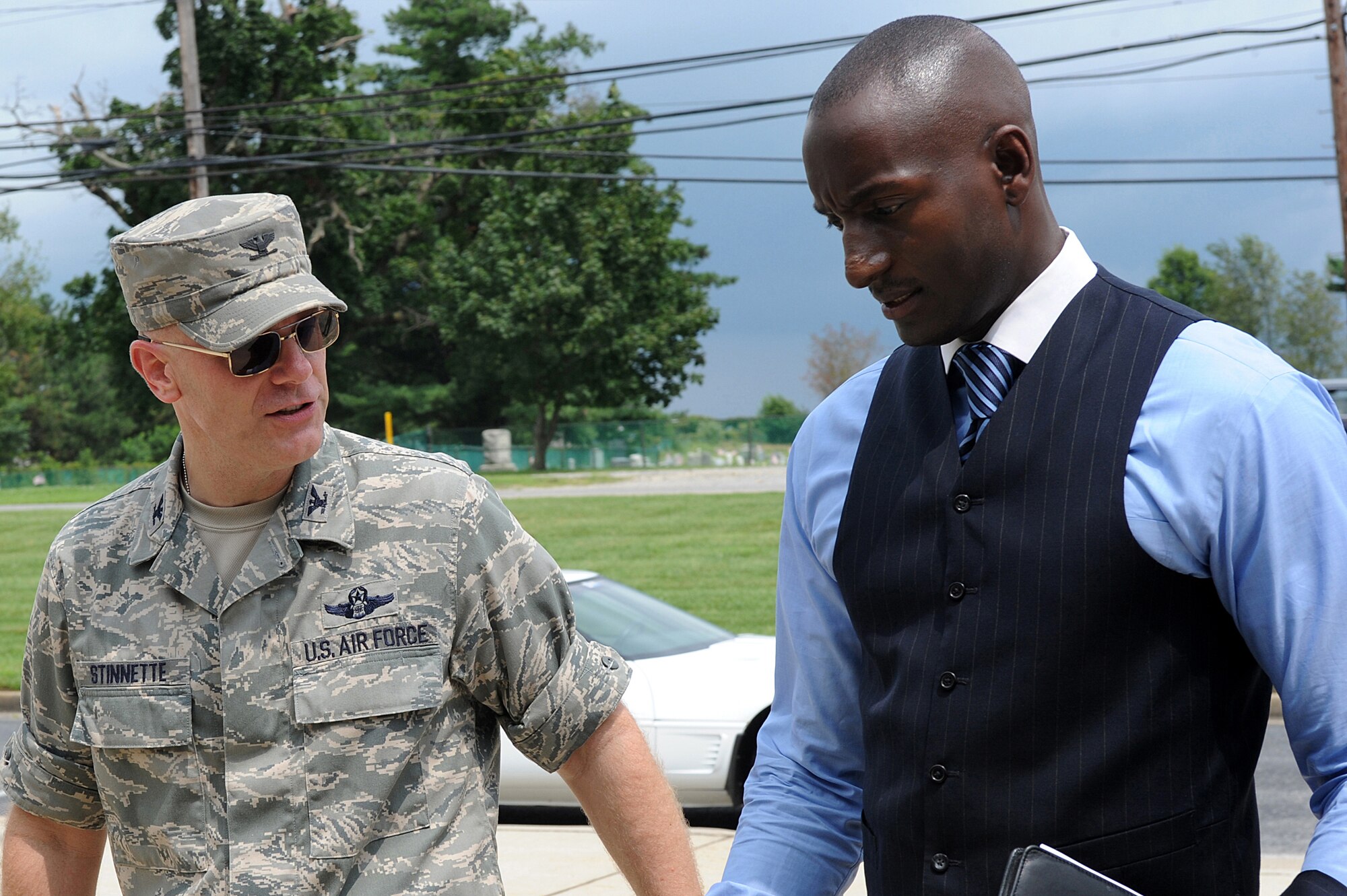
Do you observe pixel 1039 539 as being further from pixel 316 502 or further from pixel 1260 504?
pixel 316 502

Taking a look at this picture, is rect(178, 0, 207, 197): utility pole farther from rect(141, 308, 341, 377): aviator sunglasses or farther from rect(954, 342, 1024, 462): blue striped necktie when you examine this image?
rect(954, 342, 1024, 462): blue striped necktie

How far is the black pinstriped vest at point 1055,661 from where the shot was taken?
153 centimetres

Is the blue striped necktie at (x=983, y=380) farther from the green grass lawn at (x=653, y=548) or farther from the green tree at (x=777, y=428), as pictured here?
the green tree at (x=777, y=428)

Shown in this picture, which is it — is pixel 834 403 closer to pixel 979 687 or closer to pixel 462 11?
pixel 979 687

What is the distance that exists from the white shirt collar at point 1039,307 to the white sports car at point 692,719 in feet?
18.1

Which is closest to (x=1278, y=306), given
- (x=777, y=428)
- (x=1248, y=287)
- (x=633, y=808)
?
(x=1248, y=287)

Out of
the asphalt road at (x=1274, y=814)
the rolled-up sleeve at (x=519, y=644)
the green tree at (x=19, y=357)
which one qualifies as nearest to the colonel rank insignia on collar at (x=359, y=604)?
the rolled-up sleeve at (x=519, y=644)

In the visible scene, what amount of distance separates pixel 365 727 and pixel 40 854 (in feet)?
2.39

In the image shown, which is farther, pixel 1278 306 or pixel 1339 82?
pixel 1278 306

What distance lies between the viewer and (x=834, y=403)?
1950 millimetres

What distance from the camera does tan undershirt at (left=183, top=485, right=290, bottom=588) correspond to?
7.81 feet

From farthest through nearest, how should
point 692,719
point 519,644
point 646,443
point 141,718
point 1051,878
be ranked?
point 646,443, point 692,719, point 519,644, point 141,718, point 1051,878

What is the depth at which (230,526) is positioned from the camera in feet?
7.96

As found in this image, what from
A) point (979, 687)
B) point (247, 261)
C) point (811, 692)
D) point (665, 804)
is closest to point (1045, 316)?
point (979, 687)
